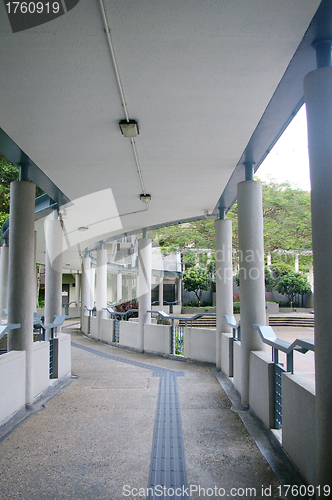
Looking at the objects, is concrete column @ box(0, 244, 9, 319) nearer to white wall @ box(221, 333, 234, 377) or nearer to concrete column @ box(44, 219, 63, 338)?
concrete column @ box(44, 219, 63, 338)

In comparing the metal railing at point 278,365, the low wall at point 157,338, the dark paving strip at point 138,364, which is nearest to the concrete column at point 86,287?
the dark paving strip at point 138,364

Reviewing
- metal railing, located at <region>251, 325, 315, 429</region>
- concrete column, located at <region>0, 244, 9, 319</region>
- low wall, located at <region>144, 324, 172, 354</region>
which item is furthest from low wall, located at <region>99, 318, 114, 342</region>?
metal railing, located at <region>251, 325, 315, 429</region>

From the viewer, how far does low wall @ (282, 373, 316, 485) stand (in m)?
2.50

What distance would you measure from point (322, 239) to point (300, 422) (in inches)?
53.1

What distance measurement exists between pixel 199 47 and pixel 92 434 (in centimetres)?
367

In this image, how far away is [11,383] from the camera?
4.21 meters

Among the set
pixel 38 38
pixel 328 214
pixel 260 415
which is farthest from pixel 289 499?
pixel 38 38

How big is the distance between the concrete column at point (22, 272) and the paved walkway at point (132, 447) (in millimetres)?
862

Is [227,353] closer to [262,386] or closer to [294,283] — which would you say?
[262,386]

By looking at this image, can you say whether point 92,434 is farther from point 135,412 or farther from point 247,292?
point 247,292

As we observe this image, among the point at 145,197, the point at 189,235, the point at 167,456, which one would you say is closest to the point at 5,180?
the point at 189,235

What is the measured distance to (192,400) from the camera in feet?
16.6

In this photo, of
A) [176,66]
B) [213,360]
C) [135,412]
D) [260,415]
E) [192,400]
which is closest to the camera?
[176,66]

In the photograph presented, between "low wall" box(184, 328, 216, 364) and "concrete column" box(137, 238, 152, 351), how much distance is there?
1.75m
